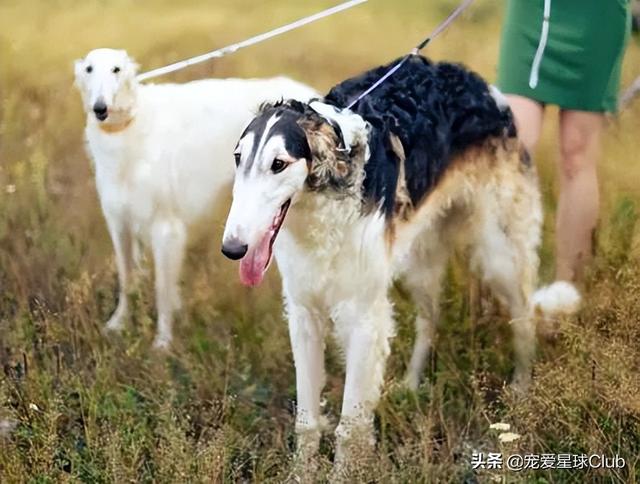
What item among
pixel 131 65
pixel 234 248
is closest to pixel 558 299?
pixel 234 248

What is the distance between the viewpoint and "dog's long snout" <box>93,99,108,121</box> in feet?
15.3

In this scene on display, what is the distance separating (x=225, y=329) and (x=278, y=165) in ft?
3.95

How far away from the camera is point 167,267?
504 cm

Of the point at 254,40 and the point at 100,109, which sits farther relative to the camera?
the point at 254,40

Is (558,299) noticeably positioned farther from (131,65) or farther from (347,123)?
(131,65)

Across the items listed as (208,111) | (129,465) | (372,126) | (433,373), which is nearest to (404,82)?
(372,126)

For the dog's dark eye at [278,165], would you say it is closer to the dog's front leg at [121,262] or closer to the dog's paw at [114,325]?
the dog's front leg at [121,262]

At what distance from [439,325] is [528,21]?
135 cm

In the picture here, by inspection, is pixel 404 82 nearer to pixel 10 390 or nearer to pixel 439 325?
pixel 439 325

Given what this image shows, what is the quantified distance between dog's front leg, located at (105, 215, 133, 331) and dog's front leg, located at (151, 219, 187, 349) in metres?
0.12

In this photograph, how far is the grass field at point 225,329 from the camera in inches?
177

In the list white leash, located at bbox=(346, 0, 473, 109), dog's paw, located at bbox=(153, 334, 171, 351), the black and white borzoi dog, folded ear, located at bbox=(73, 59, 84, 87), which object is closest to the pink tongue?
the black and white borzoi dog

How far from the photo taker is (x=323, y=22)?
15.9 ft

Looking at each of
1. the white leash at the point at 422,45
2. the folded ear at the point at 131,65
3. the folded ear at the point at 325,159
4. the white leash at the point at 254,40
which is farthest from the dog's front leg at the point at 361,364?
the folded ear at the point at 131,65
